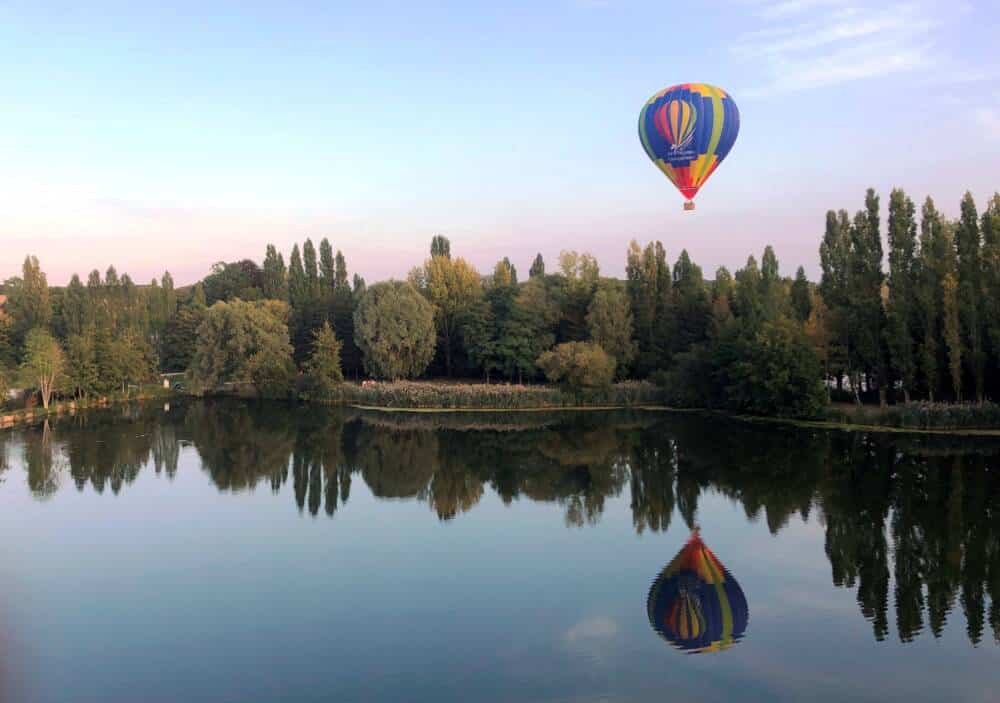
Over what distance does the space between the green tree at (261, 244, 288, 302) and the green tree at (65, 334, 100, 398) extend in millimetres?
16259

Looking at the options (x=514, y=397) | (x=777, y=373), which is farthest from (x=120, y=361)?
(x=777, y=373)

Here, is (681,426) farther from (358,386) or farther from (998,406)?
(358,386)

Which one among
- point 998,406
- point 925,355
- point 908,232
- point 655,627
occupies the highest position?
point 908,232

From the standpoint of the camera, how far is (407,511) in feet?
58.8

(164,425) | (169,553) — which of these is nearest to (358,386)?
(164,425)

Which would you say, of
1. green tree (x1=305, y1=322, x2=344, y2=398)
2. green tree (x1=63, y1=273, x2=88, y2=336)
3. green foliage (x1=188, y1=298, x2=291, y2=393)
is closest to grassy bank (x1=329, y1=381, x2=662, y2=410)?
green tree (x1=305, y1=322, x2=344, y2=398)

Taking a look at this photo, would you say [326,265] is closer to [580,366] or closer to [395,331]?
[395,331]

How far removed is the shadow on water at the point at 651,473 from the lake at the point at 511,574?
96 mm

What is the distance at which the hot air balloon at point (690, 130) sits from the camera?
23469 millimetres

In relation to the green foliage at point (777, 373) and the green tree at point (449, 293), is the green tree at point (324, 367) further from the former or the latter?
the green foliage at point (777, 373)

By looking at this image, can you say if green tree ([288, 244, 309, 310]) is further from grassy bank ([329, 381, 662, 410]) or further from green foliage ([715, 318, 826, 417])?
green foliage ([715, 318, 826, 417])

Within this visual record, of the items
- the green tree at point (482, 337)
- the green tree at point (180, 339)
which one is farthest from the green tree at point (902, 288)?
the green tree at point (180, 339)

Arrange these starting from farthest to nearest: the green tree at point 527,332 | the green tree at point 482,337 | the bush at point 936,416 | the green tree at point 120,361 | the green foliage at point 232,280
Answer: the green foliage at point 232,280
the green tree at point 482,337
the green tree at point 120,361
the green tree at point 527,332
the bush at point 936,416

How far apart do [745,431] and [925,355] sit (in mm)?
6026
